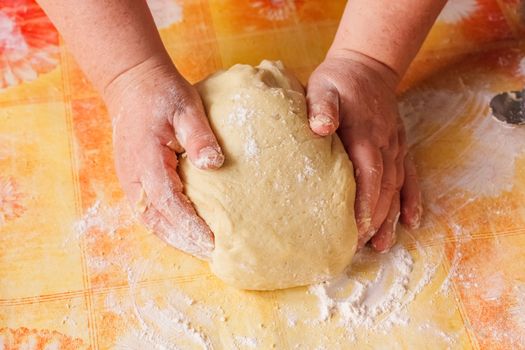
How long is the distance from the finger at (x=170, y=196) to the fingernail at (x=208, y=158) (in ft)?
0.26

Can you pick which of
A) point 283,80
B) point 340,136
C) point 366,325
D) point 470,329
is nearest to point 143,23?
point 283,80

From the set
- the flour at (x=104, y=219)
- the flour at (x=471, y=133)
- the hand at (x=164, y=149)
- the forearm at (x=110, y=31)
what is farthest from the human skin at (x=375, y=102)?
the flour at (x=104, y=219)

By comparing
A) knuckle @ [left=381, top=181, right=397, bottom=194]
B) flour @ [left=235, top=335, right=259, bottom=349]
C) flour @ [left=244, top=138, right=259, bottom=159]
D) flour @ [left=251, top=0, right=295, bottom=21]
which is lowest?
flour @ [left=235, top=335, right=259, bottom=349]

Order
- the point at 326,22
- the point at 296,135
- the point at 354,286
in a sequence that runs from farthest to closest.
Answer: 1. the point at 326,22
2. the point at 354,286
3. the point at 296,135

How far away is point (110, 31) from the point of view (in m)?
1.34

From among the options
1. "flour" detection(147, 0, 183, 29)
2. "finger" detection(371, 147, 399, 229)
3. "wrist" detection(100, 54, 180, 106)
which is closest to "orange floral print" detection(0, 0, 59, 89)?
"flour" detection(147, 0, 183, 29)

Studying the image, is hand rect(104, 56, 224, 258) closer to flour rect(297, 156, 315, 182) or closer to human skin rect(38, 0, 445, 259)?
human skin rect(38, 0, 445, 259)

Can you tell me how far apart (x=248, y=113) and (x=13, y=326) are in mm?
623

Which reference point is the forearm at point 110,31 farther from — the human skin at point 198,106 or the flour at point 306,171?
the flour at point 306,171

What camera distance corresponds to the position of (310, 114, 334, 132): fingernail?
4.07ft

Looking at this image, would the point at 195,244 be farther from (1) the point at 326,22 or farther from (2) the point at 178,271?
(1) the point at 326,22

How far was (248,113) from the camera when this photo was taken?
125cm

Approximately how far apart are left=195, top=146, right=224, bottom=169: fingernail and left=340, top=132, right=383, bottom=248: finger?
285 millimetres

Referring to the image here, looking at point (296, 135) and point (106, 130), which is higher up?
point (296, 135)
